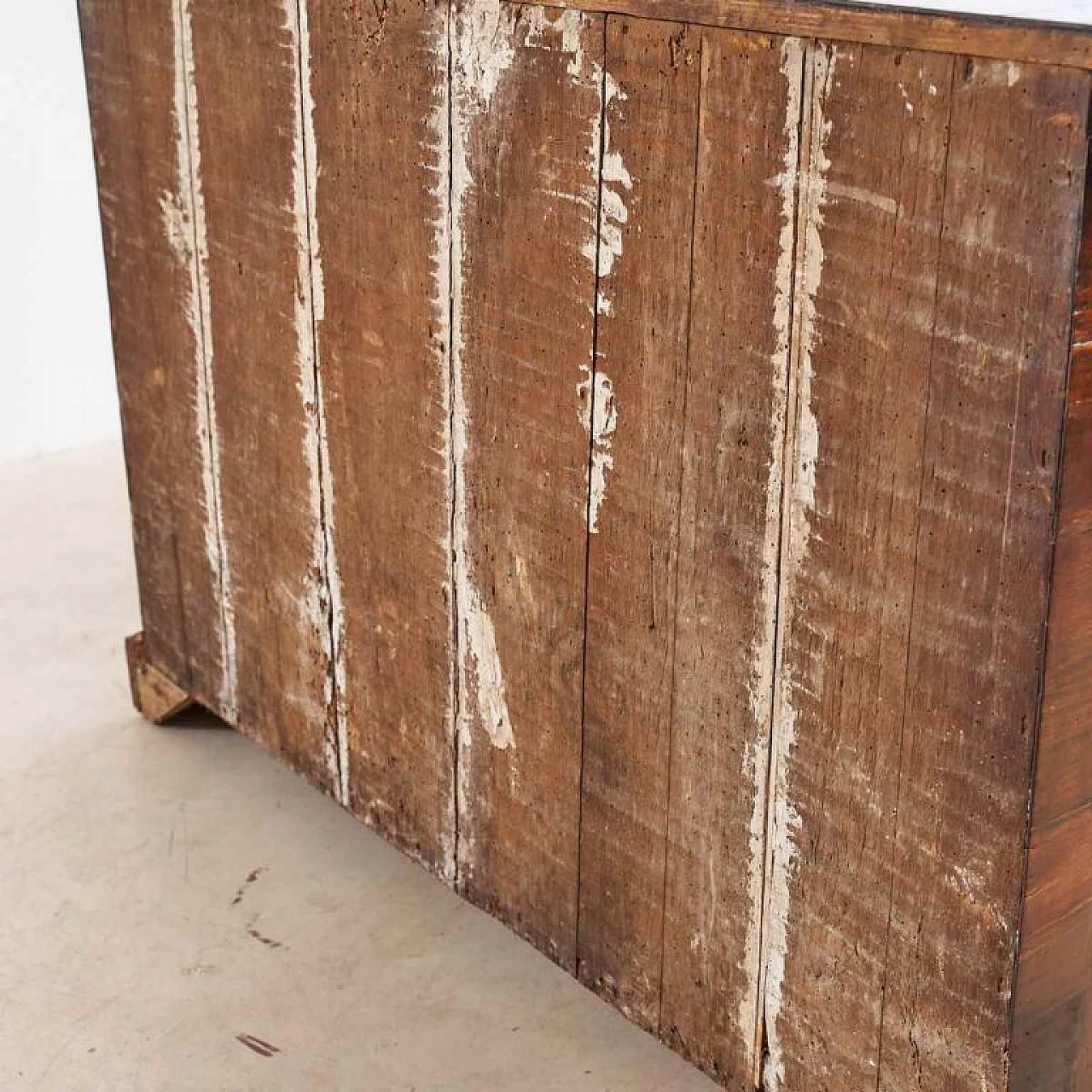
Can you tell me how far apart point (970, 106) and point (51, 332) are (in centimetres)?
271

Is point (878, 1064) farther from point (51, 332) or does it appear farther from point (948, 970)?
point (51, 332)

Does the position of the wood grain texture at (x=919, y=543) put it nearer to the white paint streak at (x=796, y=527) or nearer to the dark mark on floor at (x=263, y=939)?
the white paint streak at (x=796, y=527)

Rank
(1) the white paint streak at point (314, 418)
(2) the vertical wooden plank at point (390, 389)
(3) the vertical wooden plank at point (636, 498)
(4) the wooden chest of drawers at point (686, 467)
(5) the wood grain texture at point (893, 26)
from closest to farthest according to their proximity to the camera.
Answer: (5) the wood grain texture at point (893, 26) → (4) the wooden chest of drawers at point (686, 467) → (3) the vertical wooden plank at point (636, 498) → (2) the vertical wooden plank at point (390, 389) → (1) the white paint streak at point (314, 418)

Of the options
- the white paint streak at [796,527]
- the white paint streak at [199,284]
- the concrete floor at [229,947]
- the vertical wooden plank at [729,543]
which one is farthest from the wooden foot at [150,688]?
the white paint streak at [796,527]

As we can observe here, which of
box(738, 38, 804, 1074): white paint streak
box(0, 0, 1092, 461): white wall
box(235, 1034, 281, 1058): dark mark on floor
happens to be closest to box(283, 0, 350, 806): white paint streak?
box(235, 1034, 281, 1058): dark mark on floor

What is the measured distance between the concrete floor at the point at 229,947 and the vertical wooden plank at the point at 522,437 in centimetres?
11

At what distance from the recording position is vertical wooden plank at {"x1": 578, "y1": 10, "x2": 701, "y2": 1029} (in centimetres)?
132

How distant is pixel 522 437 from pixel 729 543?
0.81ft

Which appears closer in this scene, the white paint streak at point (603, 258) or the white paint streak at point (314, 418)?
the white paint streak at point (603, 258)

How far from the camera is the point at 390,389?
1673mm

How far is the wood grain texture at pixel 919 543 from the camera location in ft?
3.67

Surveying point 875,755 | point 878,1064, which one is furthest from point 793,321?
point 878,1064

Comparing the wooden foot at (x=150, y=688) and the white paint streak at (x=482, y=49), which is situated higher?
the white paint streak at (x=482, y=49)

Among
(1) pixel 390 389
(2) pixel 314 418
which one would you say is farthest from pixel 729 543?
(2) pixel 314 418
